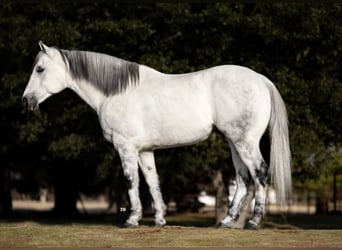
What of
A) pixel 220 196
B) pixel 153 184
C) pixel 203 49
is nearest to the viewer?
pixel 153 184

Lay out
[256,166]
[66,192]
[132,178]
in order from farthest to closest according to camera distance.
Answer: [66,192]
[132,178]
[256,166]

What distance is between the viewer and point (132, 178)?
33.2 feet

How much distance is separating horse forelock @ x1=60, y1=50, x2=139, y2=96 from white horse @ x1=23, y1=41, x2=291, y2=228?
16 mm

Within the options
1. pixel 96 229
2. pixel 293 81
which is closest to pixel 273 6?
pixel 293 81

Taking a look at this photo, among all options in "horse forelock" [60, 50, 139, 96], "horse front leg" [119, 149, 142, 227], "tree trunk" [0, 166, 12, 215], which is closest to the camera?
"horse front leg" [119, 149, 142, 227]

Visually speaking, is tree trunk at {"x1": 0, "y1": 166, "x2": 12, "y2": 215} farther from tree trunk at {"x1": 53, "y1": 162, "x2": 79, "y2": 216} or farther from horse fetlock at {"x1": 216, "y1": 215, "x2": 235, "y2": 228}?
horse fetlock at {"x1": 216, "y1": 215, "x2": 235, "y2": 228}

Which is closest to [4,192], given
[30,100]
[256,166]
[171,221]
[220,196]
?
[171,221]

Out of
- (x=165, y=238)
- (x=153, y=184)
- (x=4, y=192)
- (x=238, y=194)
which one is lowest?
(x=4, y=192)

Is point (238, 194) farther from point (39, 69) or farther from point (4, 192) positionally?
point (4, 192)

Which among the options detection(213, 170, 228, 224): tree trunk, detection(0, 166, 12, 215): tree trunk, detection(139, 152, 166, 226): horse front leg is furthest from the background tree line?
detection(0, 166, 12, 215): tree trunk

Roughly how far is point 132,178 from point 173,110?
1246 millimetres

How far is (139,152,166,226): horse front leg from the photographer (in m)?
10.4


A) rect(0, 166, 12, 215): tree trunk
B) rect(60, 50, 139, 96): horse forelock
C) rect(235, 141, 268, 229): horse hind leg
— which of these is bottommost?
rect(0, 166, 12, 215): tree trunk

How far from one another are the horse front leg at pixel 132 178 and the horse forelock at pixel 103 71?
1.03 meters
